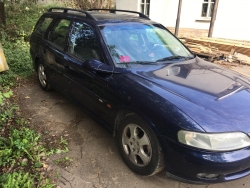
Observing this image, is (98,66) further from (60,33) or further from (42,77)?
(42,77)

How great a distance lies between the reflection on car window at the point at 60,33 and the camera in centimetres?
373

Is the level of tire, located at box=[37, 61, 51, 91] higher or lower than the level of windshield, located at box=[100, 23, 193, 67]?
lower

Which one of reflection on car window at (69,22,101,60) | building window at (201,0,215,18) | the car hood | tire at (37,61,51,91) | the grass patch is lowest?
the grass patch

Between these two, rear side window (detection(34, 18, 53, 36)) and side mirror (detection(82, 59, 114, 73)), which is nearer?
side mirror (detection(82, 59, 114, 73))

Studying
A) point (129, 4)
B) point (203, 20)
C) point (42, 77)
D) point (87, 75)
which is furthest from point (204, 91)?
point (129, 4)

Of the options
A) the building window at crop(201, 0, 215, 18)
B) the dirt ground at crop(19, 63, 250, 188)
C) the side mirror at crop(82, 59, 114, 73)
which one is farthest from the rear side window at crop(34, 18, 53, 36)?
the building window at crop(201, 0, 215, 18)

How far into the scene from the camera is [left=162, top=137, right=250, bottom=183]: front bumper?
197cm

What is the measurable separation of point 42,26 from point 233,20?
8.60 m

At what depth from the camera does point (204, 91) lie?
2.45 metres

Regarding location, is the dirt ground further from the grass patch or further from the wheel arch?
the wheel arch

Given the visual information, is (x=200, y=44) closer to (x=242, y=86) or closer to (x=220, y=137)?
(x=242, y=86)

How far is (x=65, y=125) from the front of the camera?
362 centimetres

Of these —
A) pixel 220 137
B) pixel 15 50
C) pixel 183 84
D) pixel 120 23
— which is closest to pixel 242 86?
pixel 183 84

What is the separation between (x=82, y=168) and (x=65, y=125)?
107cm
